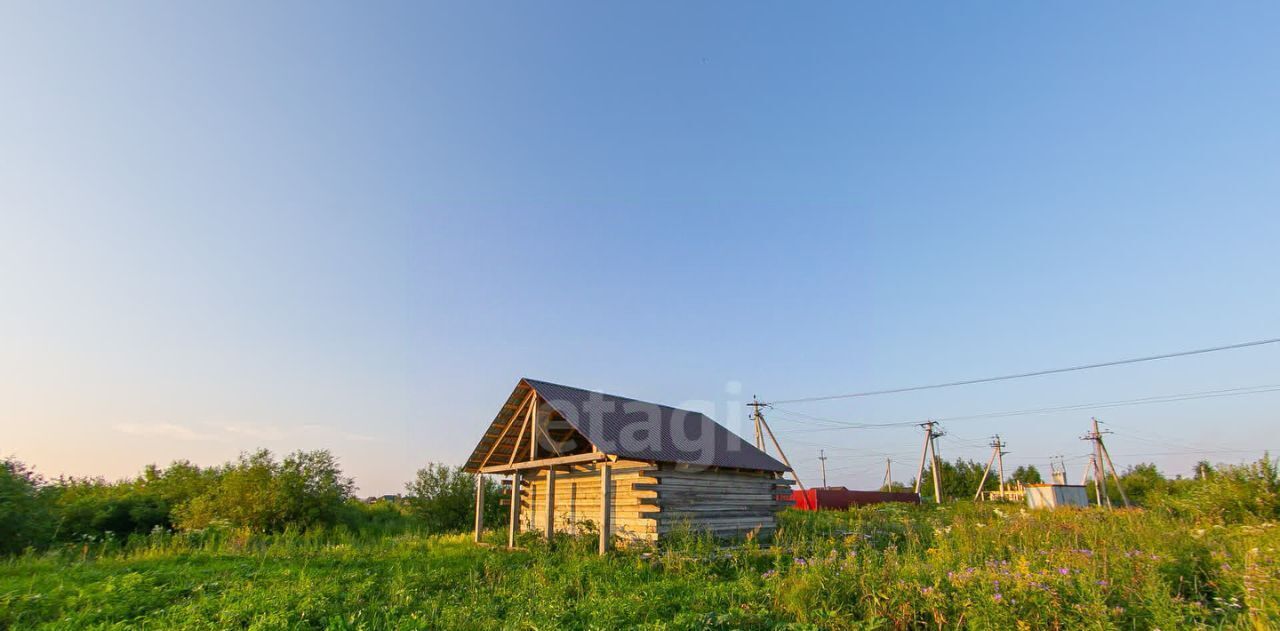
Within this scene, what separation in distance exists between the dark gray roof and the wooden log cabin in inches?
1.8

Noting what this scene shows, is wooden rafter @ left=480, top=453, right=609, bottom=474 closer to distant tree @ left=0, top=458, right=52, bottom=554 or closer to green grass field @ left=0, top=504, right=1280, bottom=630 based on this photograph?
green grass field @ left=0, top=504, right=1280, bottom=630

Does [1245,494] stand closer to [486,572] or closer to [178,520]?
[486,572]

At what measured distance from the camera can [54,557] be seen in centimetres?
1348

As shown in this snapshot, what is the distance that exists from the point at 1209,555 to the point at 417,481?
26160 mm

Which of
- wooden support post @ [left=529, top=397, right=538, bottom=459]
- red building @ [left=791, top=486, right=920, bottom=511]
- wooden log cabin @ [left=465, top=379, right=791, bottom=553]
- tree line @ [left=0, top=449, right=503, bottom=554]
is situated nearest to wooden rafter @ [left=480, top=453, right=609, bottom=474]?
wooden log cabin @ [left=465, top=379, right=791, bottom=553]

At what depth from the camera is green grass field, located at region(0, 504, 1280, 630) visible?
6521 mm

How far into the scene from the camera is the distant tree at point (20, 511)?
14.9 metres

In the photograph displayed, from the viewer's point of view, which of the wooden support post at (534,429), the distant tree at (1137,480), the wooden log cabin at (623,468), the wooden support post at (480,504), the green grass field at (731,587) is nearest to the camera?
the green grass field at (731,587)

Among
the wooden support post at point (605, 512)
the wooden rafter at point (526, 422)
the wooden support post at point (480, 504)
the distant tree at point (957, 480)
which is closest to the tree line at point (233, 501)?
the wooden support post at point (480, 504)

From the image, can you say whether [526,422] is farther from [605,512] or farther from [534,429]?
[605,512]

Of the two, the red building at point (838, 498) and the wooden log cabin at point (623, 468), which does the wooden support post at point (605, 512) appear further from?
the red building at point (838, 498)

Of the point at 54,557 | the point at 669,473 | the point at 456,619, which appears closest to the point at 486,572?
the point at 456,619

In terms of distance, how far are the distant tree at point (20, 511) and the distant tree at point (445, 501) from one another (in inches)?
475

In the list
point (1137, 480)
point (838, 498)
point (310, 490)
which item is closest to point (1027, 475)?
point (1137, 480)
